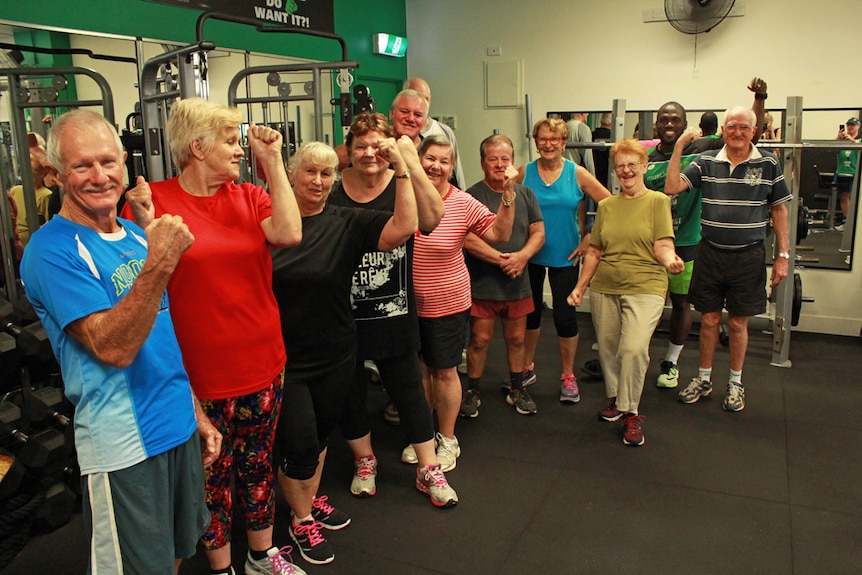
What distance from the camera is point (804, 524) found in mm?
2562

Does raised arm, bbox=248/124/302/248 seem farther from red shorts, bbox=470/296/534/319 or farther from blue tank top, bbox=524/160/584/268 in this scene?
blue tank top, bbox=524/160/584/268

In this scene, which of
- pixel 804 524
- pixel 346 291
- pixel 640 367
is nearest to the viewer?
pixel 346 291

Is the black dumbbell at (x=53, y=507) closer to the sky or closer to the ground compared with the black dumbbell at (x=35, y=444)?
closer to the ground

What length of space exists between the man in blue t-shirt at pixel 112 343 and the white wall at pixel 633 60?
15.9 feet

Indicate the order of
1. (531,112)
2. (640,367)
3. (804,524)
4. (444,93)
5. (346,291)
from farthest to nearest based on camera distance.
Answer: (444,93)
(531,112)
(640,367)
(804,524)
(346,291)

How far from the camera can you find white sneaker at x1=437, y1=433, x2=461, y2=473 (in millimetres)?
3014

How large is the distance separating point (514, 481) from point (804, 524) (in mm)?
1090

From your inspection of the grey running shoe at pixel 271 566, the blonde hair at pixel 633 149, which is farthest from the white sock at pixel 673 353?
the grey running shoe at pixel 271 566

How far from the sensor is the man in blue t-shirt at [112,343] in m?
1.35

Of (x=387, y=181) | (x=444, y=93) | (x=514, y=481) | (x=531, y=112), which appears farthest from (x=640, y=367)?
(x=444, y=93)

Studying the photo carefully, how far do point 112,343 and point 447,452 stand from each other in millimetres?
1925

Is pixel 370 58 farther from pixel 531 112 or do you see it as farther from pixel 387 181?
pixel 387 181

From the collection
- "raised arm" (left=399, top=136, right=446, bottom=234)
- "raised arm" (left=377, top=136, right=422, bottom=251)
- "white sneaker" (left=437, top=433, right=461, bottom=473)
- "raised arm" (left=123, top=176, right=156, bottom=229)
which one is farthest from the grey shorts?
"white sneaker" (left=437, top=433, right=461, bottom=473)

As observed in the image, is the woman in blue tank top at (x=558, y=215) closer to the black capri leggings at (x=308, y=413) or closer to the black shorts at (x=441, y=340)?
the black shorts at (x=441, y=340)
